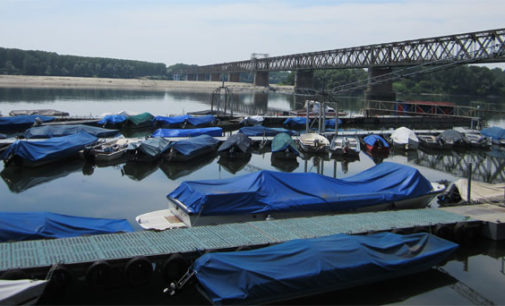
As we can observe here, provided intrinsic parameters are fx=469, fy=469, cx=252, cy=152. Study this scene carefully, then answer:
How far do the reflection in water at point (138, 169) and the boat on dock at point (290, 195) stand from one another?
10.8 meters

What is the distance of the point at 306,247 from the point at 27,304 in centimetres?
760

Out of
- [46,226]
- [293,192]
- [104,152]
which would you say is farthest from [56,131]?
[293,192]


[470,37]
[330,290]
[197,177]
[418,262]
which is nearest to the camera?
[330,290]

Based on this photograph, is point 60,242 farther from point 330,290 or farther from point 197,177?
point 197,177

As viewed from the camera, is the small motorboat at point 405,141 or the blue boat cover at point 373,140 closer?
the blue boat cover at point 373,140

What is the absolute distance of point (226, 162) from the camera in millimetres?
36281

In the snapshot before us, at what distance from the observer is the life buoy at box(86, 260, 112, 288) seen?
522 inches

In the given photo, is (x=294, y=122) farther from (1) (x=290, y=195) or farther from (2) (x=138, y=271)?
(2) (x=138, y=271)

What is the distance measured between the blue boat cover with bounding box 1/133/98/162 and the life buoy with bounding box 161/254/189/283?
2084 centimetres

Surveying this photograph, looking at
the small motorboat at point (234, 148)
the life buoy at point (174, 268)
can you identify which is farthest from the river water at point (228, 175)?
the small motorboat at point (234, 148)

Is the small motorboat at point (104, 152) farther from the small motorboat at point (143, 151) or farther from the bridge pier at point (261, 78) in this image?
the bridge pier at point (261, 78)

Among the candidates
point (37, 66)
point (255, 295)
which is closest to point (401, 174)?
point (255, 295)

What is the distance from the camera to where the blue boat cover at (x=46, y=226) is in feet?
48.2

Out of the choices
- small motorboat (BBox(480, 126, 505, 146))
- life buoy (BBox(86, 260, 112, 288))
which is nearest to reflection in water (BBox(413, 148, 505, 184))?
small motorboat (BBox(480, 126, 505, 146))
